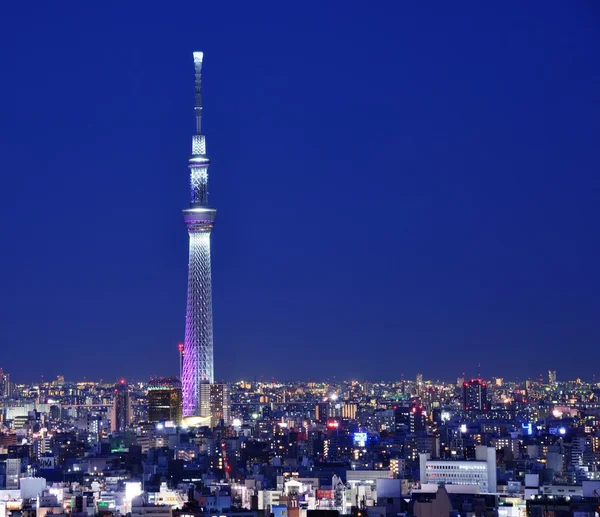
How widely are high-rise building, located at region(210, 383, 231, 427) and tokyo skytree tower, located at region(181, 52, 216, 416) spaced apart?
1.50 m

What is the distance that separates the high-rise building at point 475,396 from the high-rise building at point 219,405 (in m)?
11.4

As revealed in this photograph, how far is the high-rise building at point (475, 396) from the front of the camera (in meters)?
60.1

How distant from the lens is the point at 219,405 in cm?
4988

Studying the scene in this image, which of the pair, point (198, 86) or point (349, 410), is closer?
point (198, 86)

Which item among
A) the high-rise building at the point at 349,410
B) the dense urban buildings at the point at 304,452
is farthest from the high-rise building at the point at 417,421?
the high-rise building at the point at 349,410

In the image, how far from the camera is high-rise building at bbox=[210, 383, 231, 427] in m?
48.7

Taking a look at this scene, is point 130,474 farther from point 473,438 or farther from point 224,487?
point 473,438

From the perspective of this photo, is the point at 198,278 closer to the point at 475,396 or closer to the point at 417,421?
the point at 417,421

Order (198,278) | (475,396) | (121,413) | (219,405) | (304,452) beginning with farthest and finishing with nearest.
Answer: (475,396) < (121,413) < (219,405) < (198,278) < (304,452)

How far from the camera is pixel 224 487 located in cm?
2842

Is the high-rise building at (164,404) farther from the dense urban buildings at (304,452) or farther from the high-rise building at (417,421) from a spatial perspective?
the high-rise building at (417,421)

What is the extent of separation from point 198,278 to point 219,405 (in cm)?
570

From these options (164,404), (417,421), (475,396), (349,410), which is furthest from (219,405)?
(475,396)

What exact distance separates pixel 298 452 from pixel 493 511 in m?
19.0
